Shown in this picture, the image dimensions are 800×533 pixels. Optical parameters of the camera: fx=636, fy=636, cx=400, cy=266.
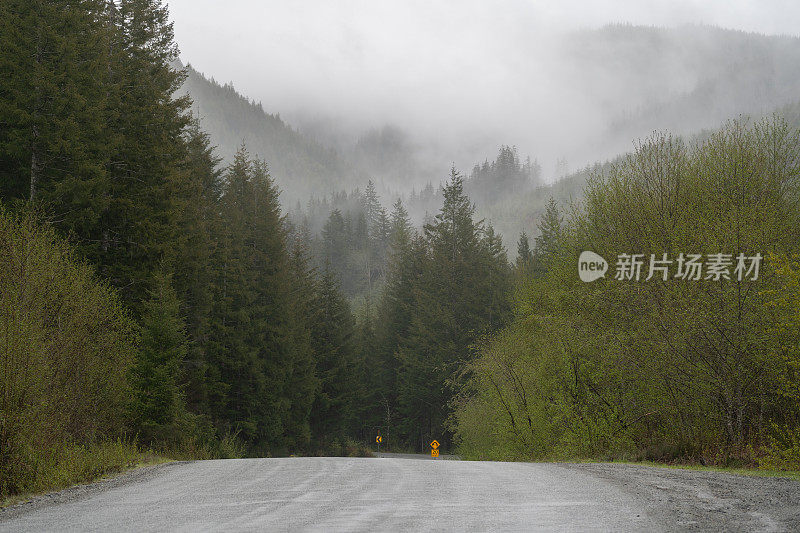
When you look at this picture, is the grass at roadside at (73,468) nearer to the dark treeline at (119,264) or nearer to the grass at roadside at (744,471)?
the dark treeline at (119,264)

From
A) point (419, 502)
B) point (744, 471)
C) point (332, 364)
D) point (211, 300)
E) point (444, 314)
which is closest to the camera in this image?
point (419, 502)

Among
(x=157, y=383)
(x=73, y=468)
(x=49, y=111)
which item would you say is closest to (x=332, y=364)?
(x=157, y=383)

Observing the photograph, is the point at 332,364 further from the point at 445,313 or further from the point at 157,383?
the point at 157,383

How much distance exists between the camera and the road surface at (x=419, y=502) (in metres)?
7.07

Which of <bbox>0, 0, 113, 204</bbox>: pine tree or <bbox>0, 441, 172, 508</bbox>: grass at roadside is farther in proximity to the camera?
<bbox>0, 0, 113, 204</bbox>: pine tree

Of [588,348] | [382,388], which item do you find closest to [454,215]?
[382,388]

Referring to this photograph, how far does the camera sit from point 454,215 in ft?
202

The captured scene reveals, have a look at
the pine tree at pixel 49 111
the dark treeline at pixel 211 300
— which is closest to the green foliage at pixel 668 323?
the dark treeline at pixel 211 300

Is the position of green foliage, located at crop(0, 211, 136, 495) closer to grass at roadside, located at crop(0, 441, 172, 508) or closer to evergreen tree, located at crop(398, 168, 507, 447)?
grass at roadside, located at crop(0, 441, 172, 508)

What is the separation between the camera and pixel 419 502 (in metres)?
8.66

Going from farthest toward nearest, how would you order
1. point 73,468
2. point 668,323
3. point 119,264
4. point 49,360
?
point 119,264 → point 668,323 → point 49,360 → point 73,468

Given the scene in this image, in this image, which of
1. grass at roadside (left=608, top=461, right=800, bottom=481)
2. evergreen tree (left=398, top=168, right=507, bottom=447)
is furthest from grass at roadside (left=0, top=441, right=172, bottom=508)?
evergreen tree (left=398, top=168, right=507, bottom=447)

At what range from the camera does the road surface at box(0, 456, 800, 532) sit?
7074mm

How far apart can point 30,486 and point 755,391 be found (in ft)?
51.4
